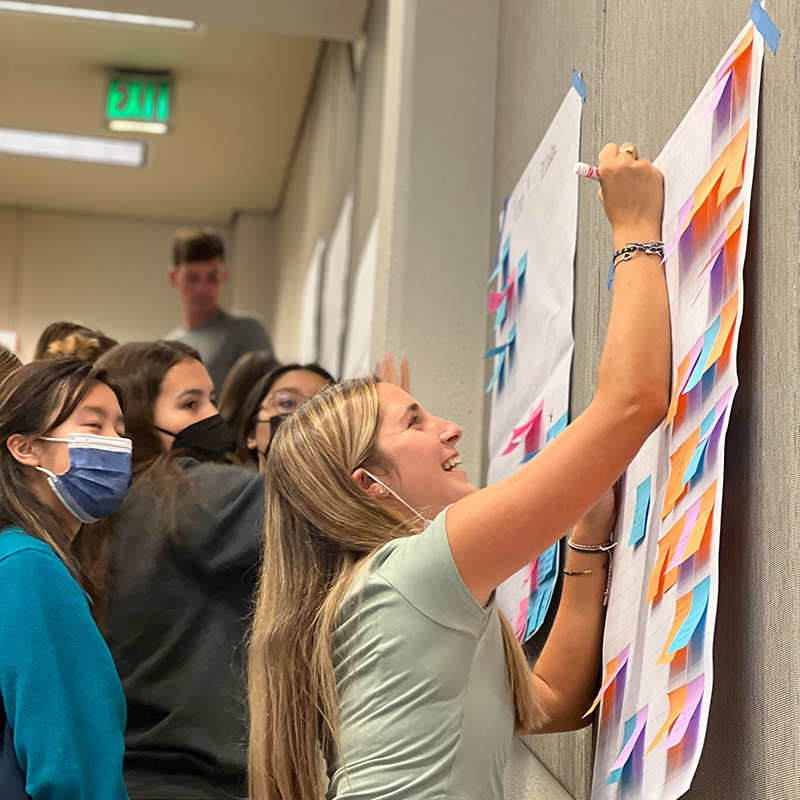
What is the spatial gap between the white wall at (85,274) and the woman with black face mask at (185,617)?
585cm

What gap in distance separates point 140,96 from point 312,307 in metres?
1.38

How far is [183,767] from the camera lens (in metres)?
1.68

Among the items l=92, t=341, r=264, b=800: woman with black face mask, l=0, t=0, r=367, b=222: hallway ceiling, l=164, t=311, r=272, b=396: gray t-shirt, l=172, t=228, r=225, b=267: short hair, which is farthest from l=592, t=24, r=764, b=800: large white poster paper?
l=172, t=228, r=225, b=267: short hair

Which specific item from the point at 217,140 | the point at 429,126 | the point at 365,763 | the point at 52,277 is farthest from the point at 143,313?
the point at 365,763

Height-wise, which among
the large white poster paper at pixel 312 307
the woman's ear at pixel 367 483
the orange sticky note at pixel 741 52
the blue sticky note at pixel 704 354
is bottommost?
the woman's ear at pixel 367 483

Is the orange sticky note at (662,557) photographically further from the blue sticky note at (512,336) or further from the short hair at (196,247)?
the short hair at (196,247)

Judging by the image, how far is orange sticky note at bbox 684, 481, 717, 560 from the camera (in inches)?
36.4

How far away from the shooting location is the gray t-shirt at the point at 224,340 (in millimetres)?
4137

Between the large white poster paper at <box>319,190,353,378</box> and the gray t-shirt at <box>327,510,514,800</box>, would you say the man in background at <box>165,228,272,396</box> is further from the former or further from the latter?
the gray t-shirt at <box>327,510,514,800</box>

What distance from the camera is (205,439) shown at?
6.58 ft

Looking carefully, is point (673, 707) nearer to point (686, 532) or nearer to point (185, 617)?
A: point (686, 532)

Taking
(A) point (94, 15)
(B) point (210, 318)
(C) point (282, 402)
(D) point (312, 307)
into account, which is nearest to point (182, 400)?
(C) point (282, 402)

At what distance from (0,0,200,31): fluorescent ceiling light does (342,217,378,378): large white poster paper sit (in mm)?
1010

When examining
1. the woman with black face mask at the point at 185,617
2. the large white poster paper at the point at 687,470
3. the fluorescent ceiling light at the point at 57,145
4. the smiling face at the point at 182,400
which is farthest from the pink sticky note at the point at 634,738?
the fluorescent ceiling light at the point at 57,145
